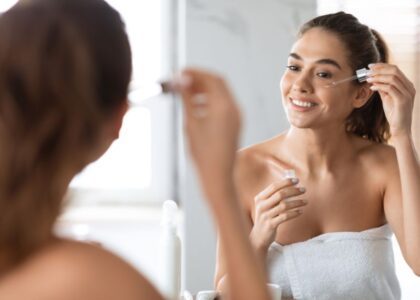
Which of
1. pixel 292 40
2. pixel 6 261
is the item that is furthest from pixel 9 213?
pixel 292 40

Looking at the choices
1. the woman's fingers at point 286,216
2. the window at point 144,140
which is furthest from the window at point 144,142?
the woman's fingers at point 286,216

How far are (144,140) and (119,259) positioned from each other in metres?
1.74

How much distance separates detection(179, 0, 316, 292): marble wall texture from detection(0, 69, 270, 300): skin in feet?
3.56

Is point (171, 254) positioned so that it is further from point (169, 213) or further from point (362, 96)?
point (362, 96)

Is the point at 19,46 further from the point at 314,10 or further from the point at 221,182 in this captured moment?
the point at 314,10

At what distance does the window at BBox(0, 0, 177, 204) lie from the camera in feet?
7.46

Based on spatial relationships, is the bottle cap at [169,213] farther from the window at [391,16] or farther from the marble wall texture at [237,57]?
the window at [391,16]

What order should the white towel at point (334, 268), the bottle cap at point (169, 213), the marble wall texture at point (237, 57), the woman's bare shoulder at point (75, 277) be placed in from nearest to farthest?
1. the woman's bare shoulder at point (75, 277)
2. the bottle cap at point (169, 213)
3. the white towel at point (334, 268)
4. the marble wall texture at point (237, 57)

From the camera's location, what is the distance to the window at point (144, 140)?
2.27 m

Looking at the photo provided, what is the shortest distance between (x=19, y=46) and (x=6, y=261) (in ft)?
0.54

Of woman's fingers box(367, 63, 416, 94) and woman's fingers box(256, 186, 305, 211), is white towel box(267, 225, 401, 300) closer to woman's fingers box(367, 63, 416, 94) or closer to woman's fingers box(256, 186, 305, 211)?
woman's fingers box(256, 186, 305, 211)

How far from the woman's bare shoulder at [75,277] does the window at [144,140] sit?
1.70 m

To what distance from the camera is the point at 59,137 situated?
1.84ft

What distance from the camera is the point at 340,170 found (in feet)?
4.80
